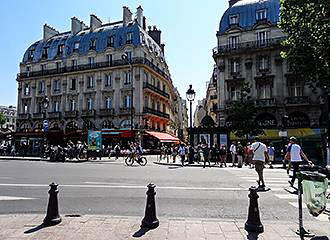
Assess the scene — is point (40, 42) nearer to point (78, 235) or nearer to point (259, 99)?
point (259, 99)

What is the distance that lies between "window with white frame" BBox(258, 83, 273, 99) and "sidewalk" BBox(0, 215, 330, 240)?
31.2 m

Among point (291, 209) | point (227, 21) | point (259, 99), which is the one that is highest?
point (227, 21)

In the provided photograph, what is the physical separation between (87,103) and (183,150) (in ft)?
87.5

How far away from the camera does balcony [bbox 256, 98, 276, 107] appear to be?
34.1 metres

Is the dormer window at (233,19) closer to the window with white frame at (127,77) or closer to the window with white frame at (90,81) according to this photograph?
the window with white frame at (127,77)

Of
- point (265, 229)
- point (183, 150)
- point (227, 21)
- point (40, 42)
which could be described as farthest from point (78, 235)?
point (40, 42)

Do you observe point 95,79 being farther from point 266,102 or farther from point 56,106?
point 266,102

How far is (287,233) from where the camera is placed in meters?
4.96

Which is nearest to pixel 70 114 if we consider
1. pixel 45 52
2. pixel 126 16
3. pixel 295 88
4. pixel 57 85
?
pixel 57 85

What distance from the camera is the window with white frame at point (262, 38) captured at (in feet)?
117

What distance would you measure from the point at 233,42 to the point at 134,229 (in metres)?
35.4

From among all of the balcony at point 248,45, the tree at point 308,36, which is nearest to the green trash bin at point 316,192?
the tree at point 308,36

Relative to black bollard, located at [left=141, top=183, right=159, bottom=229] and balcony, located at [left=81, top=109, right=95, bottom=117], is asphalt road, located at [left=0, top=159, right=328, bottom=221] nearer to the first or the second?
black bollard, located at [left=141, top=183, right=159, bottom=229]

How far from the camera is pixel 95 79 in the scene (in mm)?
45250
